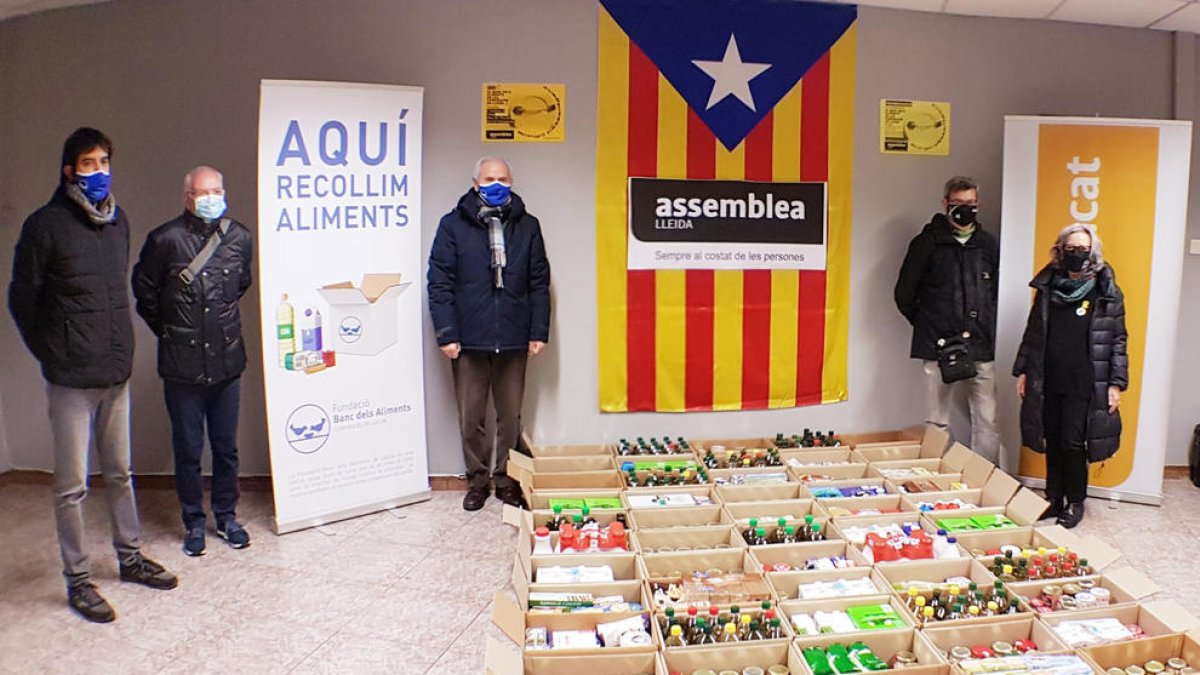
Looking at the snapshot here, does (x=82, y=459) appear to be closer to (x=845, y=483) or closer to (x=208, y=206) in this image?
(x=208, y=206)

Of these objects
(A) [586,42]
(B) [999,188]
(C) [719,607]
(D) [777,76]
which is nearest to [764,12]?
(D) [777,76]

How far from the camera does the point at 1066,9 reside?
14.5ft

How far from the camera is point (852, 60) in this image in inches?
182

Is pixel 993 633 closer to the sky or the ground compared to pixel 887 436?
closer to the ground

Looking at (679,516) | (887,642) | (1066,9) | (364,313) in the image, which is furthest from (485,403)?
(1066,9)

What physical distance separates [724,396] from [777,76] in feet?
5.66

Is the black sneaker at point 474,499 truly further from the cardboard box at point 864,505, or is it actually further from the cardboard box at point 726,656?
the cardboard box at point 726,656

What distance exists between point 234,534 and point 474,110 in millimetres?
2302

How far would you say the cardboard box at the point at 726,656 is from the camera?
250 cm

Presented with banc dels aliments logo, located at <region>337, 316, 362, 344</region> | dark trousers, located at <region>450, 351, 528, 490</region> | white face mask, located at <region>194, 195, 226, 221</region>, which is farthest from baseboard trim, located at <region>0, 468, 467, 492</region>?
white face mask, located at <region>194, 195, 226, 221</region>

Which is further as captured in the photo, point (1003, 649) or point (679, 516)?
point (679, 516)

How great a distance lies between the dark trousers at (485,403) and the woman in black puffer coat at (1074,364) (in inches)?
95.5

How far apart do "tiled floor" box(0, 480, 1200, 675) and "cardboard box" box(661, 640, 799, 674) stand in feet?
2.35

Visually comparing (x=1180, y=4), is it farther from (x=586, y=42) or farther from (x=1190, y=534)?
(x=586, y=42)
